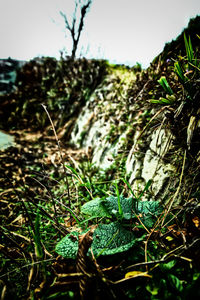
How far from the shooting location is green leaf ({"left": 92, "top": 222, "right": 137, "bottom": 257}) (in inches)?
25.4

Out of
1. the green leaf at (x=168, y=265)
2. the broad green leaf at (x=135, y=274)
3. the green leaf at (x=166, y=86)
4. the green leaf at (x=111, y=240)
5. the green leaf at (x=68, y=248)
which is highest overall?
the green leaf at (x=166, y=86)

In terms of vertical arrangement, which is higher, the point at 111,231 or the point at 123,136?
the point at 123,136

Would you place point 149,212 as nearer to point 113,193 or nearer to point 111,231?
point 111,231

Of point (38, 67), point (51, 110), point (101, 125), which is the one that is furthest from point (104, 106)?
point (38, 67)

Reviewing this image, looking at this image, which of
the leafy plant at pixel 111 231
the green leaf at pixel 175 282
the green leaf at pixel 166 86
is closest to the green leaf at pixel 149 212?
the leafy plant at pixel 111 231

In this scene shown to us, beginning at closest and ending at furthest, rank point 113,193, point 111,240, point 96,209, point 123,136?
point 111,240, point 96,209, point 113,193, point 123,136

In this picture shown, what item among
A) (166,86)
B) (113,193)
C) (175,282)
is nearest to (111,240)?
(175,282)

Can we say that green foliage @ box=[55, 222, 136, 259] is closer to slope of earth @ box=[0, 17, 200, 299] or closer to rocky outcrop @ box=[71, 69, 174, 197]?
slope of earth @ box=[0, 17, 200, 299]

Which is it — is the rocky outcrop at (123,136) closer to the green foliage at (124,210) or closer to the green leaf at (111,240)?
the green foliage at (124,210)

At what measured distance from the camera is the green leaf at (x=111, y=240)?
25.4 inches

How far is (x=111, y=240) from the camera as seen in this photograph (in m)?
0.66

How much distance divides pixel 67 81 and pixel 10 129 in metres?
2.32

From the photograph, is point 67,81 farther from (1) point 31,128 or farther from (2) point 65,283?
(2) point 65,283

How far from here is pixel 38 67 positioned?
5.43 meters
